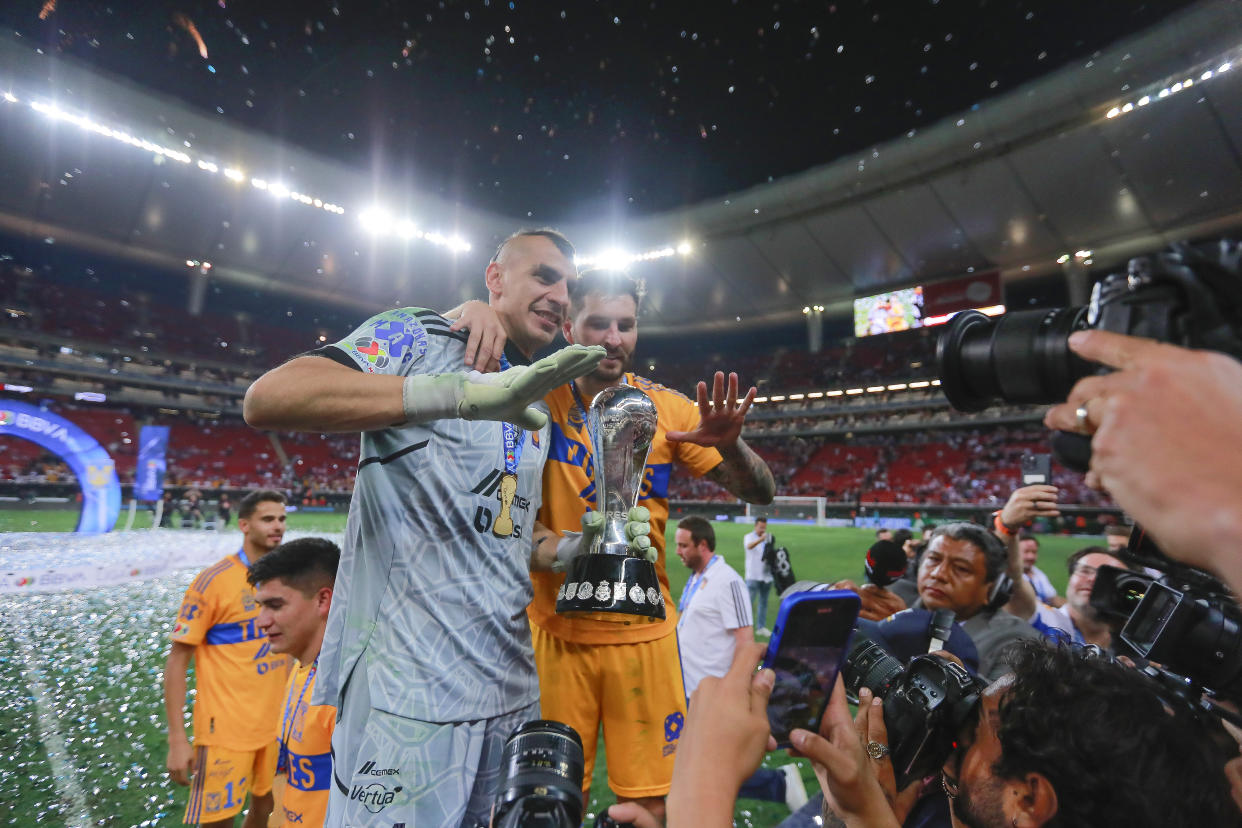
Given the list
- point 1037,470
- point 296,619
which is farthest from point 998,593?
point 296,619

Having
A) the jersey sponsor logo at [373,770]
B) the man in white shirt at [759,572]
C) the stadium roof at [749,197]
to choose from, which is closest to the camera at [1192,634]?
the jersey sponsor logo at [373,770]

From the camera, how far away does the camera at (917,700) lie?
133 centimetres

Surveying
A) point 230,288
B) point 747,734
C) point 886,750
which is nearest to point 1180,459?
point 747,734

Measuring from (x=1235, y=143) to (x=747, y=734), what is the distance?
26846 millimetres

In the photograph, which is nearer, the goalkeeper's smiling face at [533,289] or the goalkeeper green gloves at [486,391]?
the goalkeeper green gloves at [486,391]

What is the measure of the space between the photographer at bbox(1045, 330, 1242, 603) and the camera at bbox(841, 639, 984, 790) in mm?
774

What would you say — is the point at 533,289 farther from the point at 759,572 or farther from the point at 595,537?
the point at 759,572

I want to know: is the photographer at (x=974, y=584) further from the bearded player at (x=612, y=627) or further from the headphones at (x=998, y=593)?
the bearded player at (x=612, y=627)

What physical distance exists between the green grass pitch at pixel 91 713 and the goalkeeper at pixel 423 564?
2.96 m

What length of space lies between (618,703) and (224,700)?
2.75m

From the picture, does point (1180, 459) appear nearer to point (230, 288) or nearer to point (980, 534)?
point (980, 534)

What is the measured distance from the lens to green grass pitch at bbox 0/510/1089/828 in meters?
4.00

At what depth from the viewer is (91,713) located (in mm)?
5508

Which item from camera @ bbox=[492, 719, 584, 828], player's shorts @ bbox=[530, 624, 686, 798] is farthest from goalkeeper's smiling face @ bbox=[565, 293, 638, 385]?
camera @ bbox=[492, 719, 584, 828]
